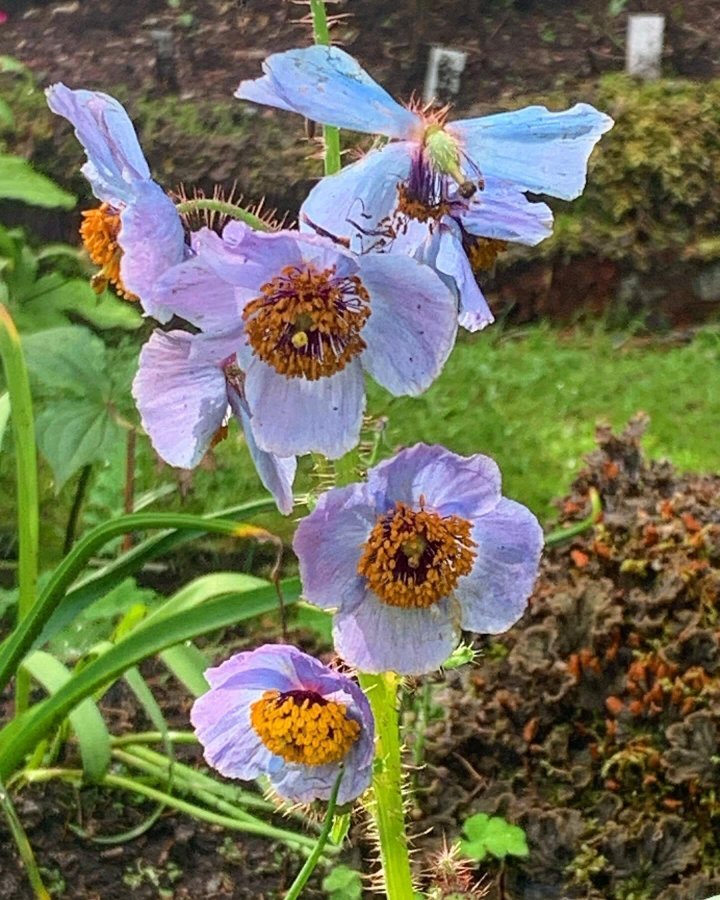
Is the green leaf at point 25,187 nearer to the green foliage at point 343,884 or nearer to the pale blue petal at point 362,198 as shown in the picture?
the green foliage at point 343,884

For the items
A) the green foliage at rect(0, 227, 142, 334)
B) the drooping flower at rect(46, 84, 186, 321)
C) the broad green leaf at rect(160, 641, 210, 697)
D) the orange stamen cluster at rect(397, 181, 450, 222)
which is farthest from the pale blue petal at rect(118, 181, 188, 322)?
the green foliage at rect(0, 227, 142, 334)

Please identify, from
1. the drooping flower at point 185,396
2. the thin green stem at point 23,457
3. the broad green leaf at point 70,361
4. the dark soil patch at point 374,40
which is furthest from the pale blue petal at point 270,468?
the dark soil patch at point 374,40

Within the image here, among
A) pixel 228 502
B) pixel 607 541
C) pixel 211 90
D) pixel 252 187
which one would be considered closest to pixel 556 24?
pixel 211 90

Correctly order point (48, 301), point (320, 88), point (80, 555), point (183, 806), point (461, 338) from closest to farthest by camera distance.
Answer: point (320, 88) → point (80, 555) → point (183, 806) → point (48, 301) → point (461, 338)

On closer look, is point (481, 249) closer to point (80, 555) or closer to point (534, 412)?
point (80, 555)

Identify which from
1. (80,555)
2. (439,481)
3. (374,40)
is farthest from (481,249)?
(374,40)

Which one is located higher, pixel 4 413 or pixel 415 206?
pixel 415 206
